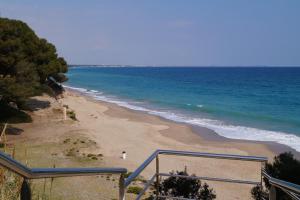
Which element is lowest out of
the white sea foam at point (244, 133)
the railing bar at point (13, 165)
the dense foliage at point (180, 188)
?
the white sea foam at point (244, 133)

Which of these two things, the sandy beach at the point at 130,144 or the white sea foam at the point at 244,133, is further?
the white sea foam at the point at 244,133

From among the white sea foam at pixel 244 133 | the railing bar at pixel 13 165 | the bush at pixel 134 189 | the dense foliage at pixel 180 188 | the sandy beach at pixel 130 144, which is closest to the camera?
the railing bar at pixel 13 165

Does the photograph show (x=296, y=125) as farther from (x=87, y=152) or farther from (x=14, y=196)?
(x=14, y=196)

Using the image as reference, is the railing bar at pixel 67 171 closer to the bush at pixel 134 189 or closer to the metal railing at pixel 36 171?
the metal railing at pixel 36 171

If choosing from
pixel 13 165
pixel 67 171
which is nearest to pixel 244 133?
pixel 67 171

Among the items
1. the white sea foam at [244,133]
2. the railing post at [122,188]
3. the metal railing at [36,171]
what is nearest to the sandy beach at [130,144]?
the white sea foam at [244,133]

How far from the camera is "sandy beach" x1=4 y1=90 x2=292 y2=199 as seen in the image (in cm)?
1680

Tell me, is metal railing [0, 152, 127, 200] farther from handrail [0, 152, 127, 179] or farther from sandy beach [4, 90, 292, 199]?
sandy beach [4, 90, 292, 199]

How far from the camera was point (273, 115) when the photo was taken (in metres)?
40.7

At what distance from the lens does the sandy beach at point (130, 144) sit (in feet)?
55.1

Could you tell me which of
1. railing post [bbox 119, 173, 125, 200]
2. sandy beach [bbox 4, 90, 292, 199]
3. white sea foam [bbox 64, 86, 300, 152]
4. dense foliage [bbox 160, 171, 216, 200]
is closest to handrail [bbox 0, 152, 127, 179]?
railing post [bbox 119, 173, 125, 200]

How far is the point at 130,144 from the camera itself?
22844mm

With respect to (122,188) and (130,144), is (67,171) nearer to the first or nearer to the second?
(122,188)

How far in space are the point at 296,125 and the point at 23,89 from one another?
71.3 ft
